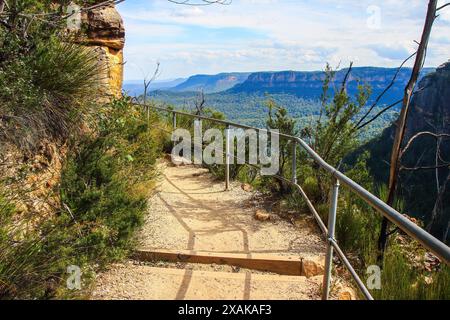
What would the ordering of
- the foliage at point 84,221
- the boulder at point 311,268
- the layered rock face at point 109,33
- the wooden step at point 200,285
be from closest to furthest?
the foliage at point 84,221
the wooden step at point 200,285
the boulder at point 311,268
the layered rock face at point 109,33

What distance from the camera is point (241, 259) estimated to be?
3.98m

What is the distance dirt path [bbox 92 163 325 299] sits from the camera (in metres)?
3.27

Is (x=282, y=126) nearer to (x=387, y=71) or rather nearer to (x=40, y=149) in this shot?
(x=40, y=149)

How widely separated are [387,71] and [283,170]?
135 meters

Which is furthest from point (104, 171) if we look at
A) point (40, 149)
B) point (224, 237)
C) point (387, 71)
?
point (387, 71)

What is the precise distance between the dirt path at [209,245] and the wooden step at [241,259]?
0.24ft

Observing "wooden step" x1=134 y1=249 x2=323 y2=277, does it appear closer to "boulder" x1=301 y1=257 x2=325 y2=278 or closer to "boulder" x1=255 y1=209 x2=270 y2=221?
"boulder" x1=301 y1=257 x2=325 y2=278

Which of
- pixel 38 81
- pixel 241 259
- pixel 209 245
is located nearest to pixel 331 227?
pixel 241 259

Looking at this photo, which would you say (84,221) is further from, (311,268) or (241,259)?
(311,268)

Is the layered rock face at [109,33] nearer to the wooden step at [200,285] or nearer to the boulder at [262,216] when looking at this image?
the boulder at [262,216]

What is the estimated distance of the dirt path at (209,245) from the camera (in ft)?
10.7

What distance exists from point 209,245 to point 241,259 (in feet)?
1.84

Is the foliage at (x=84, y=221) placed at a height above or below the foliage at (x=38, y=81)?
below

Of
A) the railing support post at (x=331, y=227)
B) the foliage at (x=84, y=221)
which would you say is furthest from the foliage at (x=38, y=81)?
the railing support post at (x=331, y=227)
